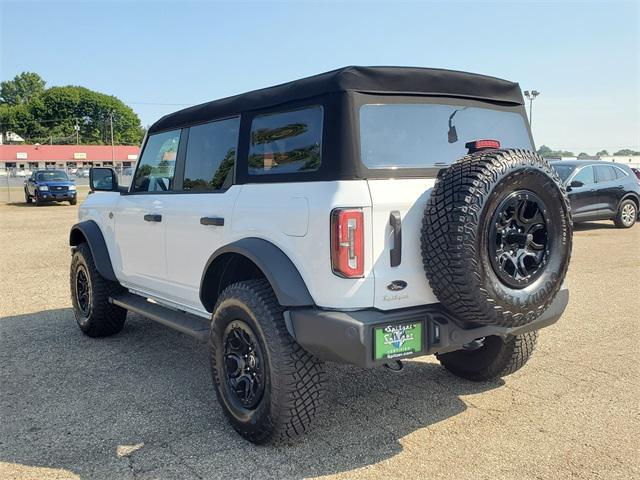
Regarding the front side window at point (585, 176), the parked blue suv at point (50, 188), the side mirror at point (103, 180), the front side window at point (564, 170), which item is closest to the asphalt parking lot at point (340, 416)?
the side mirror at point (103, 180)

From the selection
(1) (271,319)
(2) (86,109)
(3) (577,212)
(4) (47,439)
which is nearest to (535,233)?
(1) (271,319)

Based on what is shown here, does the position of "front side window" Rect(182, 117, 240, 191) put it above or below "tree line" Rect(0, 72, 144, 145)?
below

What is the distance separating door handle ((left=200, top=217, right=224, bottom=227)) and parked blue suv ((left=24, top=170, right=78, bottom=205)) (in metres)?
22.4

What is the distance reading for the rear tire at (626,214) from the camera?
44.8 ft

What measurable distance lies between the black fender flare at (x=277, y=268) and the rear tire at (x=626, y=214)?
12.8 m

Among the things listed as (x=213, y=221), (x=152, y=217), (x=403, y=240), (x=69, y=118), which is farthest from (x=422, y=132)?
(x=69, y=118)

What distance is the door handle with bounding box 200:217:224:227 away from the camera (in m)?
3.63

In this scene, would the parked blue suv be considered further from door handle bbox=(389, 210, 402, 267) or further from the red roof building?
the red roof building

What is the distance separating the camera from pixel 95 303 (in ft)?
17.3

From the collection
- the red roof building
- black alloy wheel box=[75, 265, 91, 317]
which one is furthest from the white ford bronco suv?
the red roof building

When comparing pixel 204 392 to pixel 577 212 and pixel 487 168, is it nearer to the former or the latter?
pixel 487 168

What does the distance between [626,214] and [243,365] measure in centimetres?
1313

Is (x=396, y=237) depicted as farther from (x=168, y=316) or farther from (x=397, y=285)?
(x=168, y=316)

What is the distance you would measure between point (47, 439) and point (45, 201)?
22828 mm
